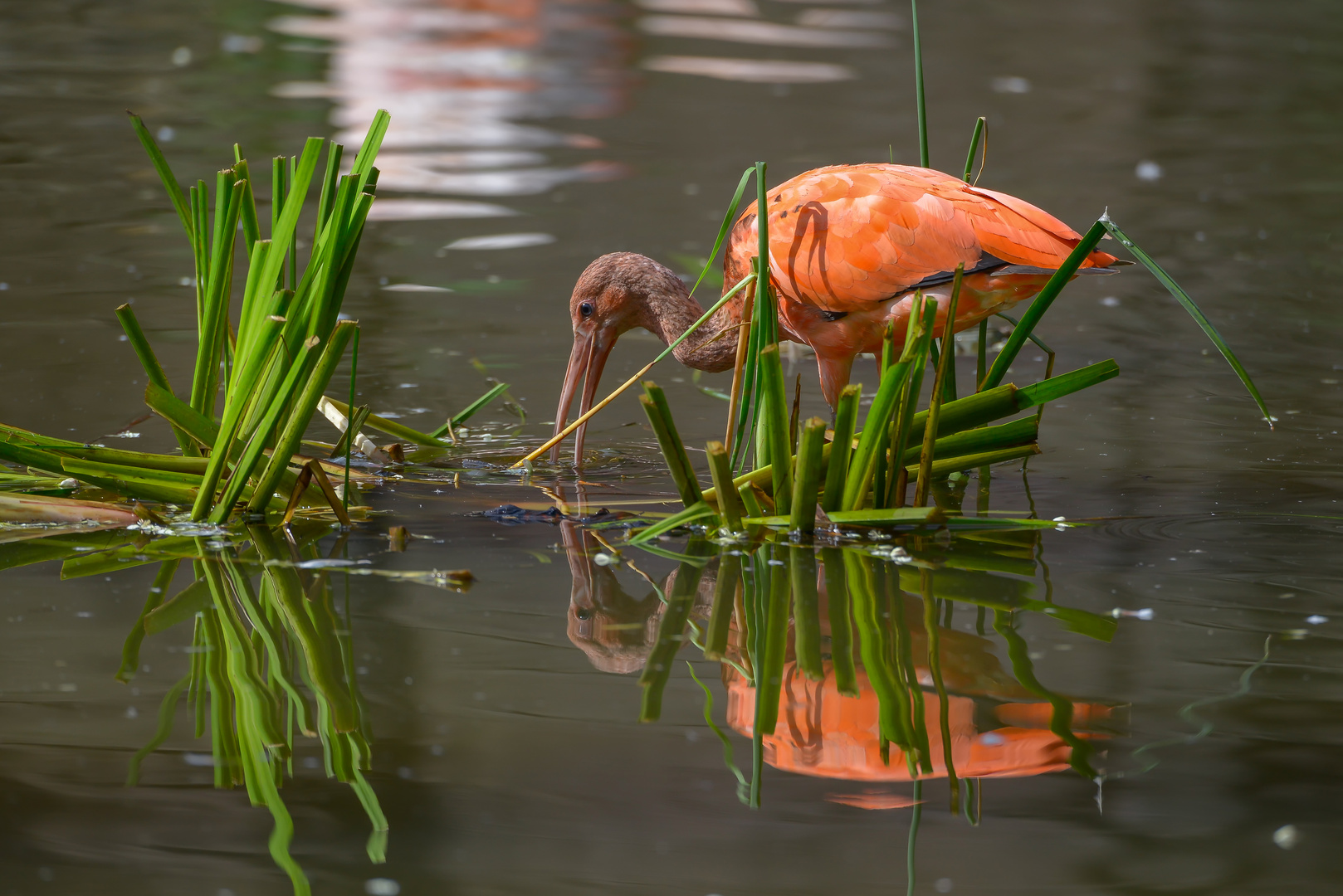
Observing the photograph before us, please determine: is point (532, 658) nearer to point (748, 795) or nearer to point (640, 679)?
point (640, 679)

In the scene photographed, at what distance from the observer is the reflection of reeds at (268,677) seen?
6.91 feet

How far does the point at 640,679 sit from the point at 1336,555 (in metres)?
1.59

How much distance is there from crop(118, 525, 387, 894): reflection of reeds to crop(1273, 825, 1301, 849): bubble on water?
1.24 meters

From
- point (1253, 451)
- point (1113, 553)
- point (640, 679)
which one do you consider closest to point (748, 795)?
point (640, 679)

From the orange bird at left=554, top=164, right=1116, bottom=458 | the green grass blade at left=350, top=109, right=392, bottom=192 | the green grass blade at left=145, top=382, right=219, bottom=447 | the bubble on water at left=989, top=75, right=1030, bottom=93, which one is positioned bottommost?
the green grass blade at left=145, top=382, right=219, bottom=447

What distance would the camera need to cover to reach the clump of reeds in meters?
2.90

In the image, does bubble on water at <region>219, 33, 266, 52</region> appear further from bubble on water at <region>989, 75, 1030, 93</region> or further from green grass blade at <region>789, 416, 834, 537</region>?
green grass blade at <region>789, 416, 834, 537</region>

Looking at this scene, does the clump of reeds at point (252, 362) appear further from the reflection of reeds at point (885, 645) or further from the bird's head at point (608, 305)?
the bird's head at point (608, 305)

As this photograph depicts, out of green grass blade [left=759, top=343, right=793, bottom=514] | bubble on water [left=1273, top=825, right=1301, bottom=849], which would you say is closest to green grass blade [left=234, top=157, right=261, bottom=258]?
green grass blade [left=759, top=343, right=793, bottom=514]

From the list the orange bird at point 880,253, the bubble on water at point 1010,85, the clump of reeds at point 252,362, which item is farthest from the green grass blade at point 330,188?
the bubble on water at point 1010,85

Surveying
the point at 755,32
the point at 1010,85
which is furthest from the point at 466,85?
the point at 1010,85

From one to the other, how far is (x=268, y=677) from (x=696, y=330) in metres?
1.88

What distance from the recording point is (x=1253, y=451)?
390 centimetres

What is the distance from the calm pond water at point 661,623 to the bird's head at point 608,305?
7.1 inches
